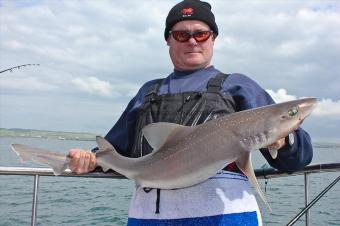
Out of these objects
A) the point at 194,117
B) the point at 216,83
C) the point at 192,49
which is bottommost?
the point at 194,117

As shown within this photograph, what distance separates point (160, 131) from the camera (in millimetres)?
2986

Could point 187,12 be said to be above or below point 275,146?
above

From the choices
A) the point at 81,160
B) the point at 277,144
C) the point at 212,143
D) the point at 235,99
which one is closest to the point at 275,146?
the point at 277,144

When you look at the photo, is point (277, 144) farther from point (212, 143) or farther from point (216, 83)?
point (216, 83)

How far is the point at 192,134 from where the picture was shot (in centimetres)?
294

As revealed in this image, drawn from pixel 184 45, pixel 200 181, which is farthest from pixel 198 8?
pixel 200 181

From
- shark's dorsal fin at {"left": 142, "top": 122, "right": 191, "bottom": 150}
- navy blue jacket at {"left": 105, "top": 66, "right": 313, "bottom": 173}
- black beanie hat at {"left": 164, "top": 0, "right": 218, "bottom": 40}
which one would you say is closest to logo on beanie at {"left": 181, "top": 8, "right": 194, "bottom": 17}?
black beanie hat at {"left": 164, "top": 0, "right": 218, "bottom": 40}

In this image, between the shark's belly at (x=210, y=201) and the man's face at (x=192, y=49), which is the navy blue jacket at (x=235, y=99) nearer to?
the man's face at (x=192, y=49)

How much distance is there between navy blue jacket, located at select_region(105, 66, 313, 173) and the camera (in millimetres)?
3059

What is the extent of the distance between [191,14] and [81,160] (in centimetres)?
156

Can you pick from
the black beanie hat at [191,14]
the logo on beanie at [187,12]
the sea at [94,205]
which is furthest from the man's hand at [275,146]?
the sea at [94,205]

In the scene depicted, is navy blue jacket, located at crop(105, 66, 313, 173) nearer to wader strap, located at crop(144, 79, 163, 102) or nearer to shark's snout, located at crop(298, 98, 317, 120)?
wader strap, located at crop(144, 79, 163, 102)

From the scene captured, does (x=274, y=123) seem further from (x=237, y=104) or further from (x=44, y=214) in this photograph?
(x=44, y=214)

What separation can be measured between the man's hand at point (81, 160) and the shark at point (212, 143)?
0.52m
